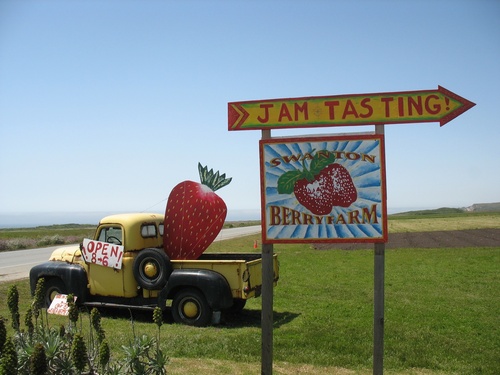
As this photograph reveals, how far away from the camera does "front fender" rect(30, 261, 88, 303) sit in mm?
10516

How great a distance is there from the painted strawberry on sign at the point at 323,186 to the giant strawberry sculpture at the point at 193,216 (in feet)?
15.2

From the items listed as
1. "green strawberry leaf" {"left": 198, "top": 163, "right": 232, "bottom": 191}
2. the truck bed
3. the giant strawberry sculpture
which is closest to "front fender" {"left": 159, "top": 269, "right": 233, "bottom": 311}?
the truck bed

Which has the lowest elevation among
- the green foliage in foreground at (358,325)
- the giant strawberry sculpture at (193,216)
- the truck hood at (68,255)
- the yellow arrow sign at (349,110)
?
the green foliage in foreground at (358,325)

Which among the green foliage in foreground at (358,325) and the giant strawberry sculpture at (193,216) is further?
the giant strawberry sculpture at (193,216)

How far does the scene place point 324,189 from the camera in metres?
5.85

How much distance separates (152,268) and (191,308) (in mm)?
1104

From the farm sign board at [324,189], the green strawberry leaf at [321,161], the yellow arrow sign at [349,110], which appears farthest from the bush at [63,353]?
the yellow arrow sign at [349,110]

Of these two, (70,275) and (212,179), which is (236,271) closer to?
(212,179)

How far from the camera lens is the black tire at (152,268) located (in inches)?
385

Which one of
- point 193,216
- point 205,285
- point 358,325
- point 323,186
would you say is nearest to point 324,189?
point 323,186

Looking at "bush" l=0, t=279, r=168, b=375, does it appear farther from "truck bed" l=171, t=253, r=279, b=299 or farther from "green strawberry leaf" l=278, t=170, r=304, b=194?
"truck bed" l=171, t=253, r=279, b=299

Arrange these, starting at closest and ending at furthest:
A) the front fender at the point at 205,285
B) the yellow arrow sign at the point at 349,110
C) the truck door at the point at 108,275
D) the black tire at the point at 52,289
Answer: the yellow arrow sign at the point at 349,110
the front fender at the point at 205,285
the truck door at the point at 108,275
the black tire at the point at 52,289

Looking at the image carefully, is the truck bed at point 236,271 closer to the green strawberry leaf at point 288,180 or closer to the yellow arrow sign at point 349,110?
the green strawberry leaf at point 288,180

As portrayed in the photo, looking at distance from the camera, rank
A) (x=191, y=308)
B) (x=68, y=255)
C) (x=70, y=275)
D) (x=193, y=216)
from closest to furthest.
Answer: (x=191, y=308) → (x=193, y=216) → (x=70, y=275) → (x=68, y=255)
